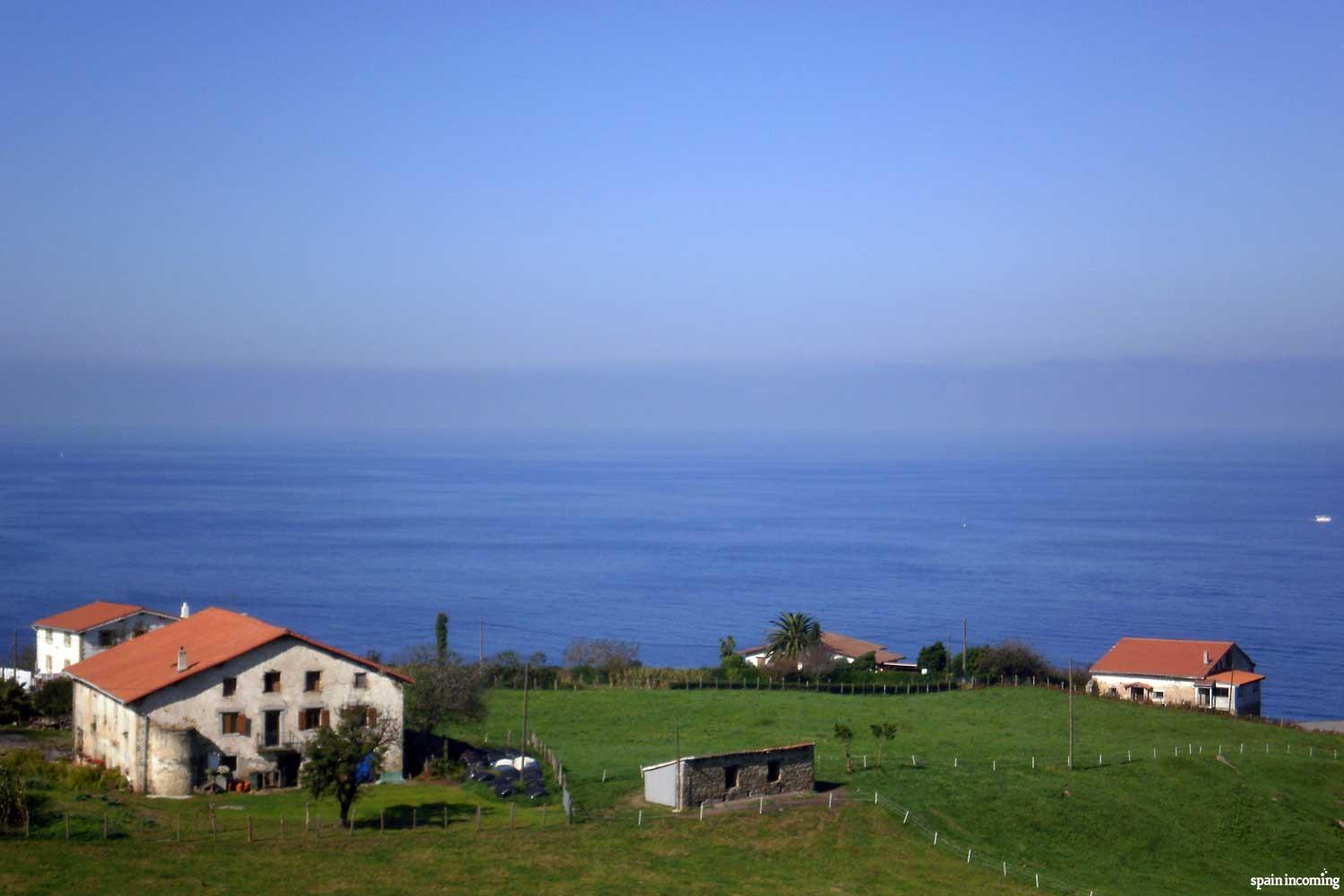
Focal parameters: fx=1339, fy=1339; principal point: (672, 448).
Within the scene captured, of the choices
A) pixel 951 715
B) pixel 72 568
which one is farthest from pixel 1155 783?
pixel 72 568

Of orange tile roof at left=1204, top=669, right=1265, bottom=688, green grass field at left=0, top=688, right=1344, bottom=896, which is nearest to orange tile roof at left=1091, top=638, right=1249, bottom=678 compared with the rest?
orange tile roof at left=1204, top=669, right=1265, bottom=688

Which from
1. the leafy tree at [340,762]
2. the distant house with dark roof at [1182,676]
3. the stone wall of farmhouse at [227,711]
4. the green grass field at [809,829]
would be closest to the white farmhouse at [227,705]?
the stone wall of farmhouse at [227,711]

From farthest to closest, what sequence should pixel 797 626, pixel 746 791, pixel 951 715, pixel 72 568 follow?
1. pixel 72 568
2. pixel 797 626
3. pixel 951 715
4. pixel 746 791

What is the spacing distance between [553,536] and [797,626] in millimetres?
108323

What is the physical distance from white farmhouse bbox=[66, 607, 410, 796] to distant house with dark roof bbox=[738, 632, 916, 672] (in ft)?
140

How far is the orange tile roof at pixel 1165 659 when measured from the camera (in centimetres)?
7212

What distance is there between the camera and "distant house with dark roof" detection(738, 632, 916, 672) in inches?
3413

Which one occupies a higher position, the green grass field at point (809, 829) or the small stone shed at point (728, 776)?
the small stone shed at point (728, 776)

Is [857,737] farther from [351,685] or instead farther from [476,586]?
[476,586]

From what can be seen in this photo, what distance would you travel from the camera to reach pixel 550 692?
2771 inches

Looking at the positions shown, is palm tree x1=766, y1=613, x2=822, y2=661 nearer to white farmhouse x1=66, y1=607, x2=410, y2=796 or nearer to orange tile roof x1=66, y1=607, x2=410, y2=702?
orange tile roof x1=66, y1=607, x2=410, y2=702

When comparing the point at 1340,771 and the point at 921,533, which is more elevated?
the point at 921,533

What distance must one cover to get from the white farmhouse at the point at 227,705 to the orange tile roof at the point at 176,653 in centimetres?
7

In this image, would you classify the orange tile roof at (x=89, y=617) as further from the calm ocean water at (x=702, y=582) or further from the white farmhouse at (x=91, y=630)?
the calm ocean water at (x=702, y=582)
